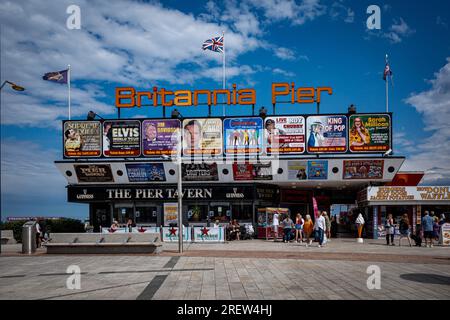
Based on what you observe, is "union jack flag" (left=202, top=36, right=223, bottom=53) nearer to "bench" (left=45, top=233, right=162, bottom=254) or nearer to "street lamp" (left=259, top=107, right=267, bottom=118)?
"street lamp" (left=259, top=107, right=267, bottom=118)

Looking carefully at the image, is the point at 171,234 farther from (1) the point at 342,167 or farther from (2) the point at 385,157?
(2) the point at 385,157

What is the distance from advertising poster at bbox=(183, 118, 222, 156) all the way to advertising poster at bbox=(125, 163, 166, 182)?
2.53 metres

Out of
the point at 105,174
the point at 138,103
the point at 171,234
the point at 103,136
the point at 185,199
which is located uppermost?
the point at 138,103

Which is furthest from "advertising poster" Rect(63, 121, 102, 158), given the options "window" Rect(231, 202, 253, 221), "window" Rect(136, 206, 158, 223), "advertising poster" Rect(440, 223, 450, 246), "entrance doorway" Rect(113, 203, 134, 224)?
"advertising poster" Rect(440, 223, 450, 246)

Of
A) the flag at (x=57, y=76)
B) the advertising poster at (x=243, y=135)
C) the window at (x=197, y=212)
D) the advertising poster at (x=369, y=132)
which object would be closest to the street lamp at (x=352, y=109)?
the advertising poster at (x=369, y=132)

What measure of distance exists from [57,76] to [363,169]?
2452 centimetres

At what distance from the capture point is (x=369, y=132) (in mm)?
30234

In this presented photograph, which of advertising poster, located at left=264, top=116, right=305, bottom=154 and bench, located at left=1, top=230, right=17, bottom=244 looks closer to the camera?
bench, located at left=1, top=230, right=17, bottom=244

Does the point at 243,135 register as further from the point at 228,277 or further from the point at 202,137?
the point at 228,277

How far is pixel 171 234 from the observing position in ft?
86.7

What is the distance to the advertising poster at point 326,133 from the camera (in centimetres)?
3028

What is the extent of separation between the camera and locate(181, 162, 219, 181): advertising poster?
30734 millimetres
